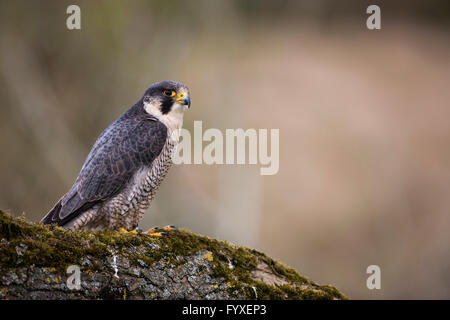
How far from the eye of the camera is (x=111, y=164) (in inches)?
173

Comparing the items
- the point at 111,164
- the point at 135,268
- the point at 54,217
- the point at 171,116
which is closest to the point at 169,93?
the point at 171,116

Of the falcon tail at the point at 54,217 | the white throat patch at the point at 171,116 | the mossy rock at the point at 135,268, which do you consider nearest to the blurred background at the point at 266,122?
the falcon tail at the point at 54,217

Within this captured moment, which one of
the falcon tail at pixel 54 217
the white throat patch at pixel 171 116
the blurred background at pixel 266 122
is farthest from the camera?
the blurred background at pixel 266 122

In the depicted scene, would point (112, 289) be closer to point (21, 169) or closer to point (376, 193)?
point (21, 169)

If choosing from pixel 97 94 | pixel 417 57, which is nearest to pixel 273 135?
pixel 97 94

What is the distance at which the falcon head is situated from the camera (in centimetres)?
481

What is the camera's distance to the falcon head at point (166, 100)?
15.8ft

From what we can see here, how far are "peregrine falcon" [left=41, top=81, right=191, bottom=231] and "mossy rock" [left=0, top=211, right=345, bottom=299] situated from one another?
1.03 metres

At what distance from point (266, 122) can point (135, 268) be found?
13.9 m

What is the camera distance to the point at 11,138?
11992 millimetres

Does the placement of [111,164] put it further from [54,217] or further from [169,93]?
[169,93]

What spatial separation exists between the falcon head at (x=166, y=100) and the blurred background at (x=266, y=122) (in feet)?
12.2

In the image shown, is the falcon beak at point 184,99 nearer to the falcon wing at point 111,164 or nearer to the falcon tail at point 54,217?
the falcon wing at point 111,164

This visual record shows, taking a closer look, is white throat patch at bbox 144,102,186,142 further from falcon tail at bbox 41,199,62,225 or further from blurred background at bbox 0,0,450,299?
blurred background at bbox 0,0,450,299
